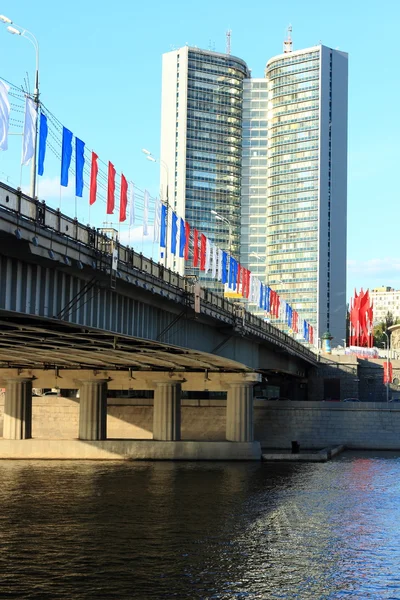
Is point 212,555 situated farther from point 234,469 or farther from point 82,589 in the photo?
point 234,469

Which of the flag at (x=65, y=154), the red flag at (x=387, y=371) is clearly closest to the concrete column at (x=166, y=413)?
the flag at (x=65, y=154)

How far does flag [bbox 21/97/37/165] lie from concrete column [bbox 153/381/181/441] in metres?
46.3

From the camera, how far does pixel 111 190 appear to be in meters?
49.2

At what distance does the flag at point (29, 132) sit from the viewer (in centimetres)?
4009

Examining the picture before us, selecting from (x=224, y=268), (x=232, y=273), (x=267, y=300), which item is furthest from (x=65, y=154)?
(x=267, y=300)

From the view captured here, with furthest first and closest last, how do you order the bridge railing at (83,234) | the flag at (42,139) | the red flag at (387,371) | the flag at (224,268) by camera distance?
the red flag at (387,371) → the flag at (224,268) → the flag at (42,139) → the bridge railing at (83,234)

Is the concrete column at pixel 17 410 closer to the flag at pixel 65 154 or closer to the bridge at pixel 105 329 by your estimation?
the bridge at pixel 105 329

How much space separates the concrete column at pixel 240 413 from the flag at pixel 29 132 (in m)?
47.3

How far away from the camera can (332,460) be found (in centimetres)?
8294

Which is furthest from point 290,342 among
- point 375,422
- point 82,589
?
point 82,589

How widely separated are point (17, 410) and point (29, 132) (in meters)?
49.6

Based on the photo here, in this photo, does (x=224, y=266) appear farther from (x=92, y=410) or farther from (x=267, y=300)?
(x=267, y=300)

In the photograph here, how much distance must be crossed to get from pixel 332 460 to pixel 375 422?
54.8 ft

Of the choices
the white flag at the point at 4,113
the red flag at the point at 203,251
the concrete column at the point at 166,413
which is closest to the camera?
the white flag at the point at 4,113
